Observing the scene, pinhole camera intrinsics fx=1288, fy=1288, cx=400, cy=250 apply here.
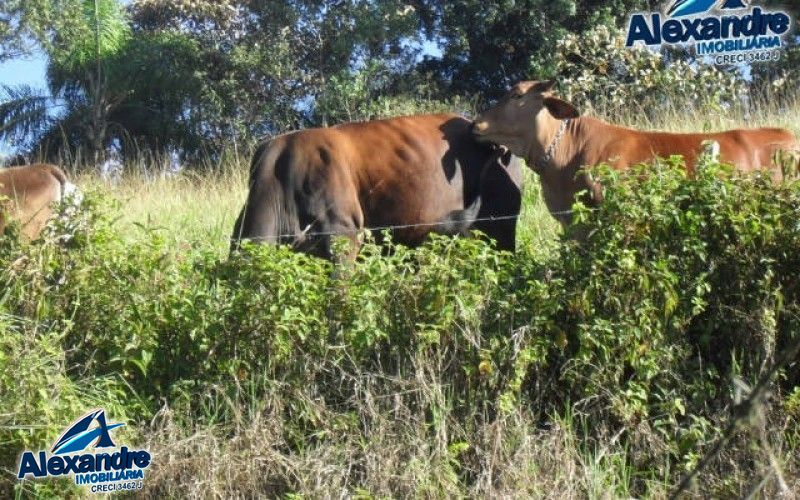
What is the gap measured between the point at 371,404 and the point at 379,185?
2.30 m

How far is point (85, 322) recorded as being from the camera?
23.5 ft

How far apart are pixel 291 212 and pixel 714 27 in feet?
24.6

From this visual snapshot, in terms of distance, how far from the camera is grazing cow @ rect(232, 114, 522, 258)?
8.33 m

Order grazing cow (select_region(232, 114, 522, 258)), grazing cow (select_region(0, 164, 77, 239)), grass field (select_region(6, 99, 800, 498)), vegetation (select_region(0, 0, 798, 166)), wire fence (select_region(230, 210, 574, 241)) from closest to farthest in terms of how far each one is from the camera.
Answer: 1. grass field (select_region(6, 99, 800, 498))
2. wire fence (select_region(230, 210, 574, 241))
3. grazing cow (select_region(232, 114, 522, 258))
4. grazing cow (select_region(0, 164, 77, 239))
5. vegetation (select_region(0, 0, 798, 166))

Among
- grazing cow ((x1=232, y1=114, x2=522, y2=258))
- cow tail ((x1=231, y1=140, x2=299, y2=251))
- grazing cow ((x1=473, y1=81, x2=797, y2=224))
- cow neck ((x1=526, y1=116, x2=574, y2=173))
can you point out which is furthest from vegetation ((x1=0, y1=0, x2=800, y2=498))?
cow neck ((x1=526, y1=116, x2=574, y2=173))

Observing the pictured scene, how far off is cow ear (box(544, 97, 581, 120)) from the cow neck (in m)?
0.07

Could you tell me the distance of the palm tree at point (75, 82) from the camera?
70.4 feet

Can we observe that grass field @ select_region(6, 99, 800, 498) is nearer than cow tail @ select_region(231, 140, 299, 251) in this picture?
Yes

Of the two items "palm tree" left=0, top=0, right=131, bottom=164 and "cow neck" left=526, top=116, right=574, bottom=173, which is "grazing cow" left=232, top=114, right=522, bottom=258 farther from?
"palm tree" left=0, top=0, right=131, bottom=164

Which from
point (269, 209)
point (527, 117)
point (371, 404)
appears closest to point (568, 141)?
point (527, 117)

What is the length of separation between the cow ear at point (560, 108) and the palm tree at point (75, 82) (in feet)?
43.8

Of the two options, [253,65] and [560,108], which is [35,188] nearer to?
[560,108]

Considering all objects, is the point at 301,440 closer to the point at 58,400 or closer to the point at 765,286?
the point at 58,400

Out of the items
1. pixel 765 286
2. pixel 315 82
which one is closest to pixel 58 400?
pixel 765 286
